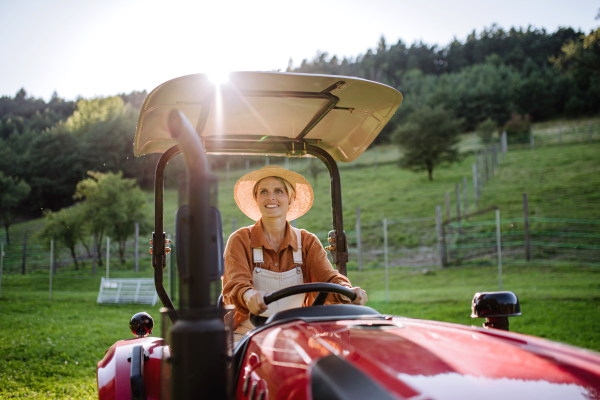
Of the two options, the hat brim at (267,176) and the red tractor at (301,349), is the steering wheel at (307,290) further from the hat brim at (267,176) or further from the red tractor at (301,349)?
the hat brim at (267,176)

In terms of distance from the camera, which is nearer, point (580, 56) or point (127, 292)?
point (127, 292)

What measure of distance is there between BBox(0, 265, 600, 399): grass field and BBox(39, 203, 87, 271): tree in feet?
5.01

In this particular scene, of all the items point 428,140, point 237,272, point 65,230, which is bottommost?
point 237,272

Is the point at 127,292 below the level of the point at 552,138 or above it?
below

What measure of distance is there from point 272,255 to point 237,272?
359 mm

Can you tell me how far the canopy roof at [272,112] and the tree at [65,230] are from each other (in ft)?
50.3

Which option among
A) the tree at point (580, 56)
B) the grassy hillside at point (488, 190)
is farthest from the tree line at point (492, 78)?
the tree at point (580, 56)

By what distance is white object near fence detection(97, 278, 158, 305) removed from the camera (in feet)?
38.5

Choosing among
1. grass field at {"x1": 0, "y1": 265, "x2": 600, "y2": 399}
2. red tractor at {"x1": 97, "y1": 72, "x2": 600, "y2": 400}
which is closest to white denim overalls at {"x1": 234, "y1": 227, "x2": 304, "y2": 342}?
red tractor at {"x1": 97, "y1": 72, "x2": 600, "y2": 400}

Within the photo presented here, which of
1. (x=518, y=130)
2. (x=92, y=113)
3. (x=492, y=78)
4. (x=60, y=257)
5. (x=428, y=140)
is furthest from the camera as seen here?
(x=492, y=78)

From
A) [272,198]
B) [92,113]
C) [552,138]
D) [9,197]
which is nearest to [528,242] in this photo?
[272,198]

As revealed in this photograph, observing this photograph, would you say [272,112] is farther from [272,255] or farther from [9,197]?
[9,197]

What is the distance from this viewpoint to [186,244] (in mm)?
1046

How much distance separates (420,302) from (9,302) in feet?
32.0
